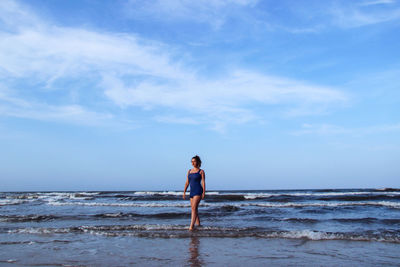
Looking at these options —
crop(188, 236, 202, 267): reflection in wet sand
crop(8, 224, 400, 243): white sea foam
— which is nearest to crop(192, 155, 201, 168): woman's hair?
crop(8, 224, 400, 243): white sea foam

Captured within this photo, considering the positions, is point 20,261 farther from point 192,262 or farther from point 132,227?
point 132,227

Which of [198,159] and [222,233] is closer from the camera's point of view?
[222,233]

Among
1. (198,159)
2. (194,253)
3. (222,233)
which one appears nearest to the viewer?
A: (194,253)

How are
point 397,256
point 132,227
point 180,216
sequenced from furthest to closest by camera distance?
1. point 180,216
2. point 132,227
3. point 397,256

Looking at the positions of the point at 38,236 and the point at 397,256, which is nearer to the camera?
the point at 397,256

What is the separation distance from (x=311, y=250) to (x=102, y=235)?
4.75m

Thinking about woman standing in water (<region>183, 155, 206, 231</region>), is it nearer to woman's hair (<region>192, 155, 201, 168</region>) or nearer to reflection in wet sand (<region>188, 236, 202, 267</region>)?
woman's hair (<region>192, 155, 201, 168</region>)

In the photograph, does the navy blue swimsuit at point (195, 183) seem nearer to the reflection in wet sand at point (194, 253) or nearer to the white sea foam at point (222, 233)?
the white sea foam at point (222, 233)

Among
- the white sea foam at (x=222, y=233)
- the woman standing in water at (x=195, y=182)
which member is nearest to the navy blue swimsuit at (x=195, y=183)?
the woman standing in water at (x=195, y=182)

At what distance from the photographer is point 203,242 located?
659cm

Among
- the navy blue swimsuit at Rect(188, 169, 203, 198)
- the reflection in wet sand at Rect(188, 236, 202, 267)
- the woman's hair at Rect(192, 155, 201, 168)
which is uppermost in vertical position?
the woman's hair at Rect(192, 155, 201, 168)

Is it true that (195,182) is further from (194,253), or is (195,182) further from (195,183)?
(194,253)

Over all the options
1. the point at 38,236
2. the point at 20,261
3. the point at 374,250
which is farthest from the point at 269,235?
the point at 38,236

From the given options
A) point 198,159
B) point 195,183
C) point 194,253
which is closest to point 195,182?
point 195,183
